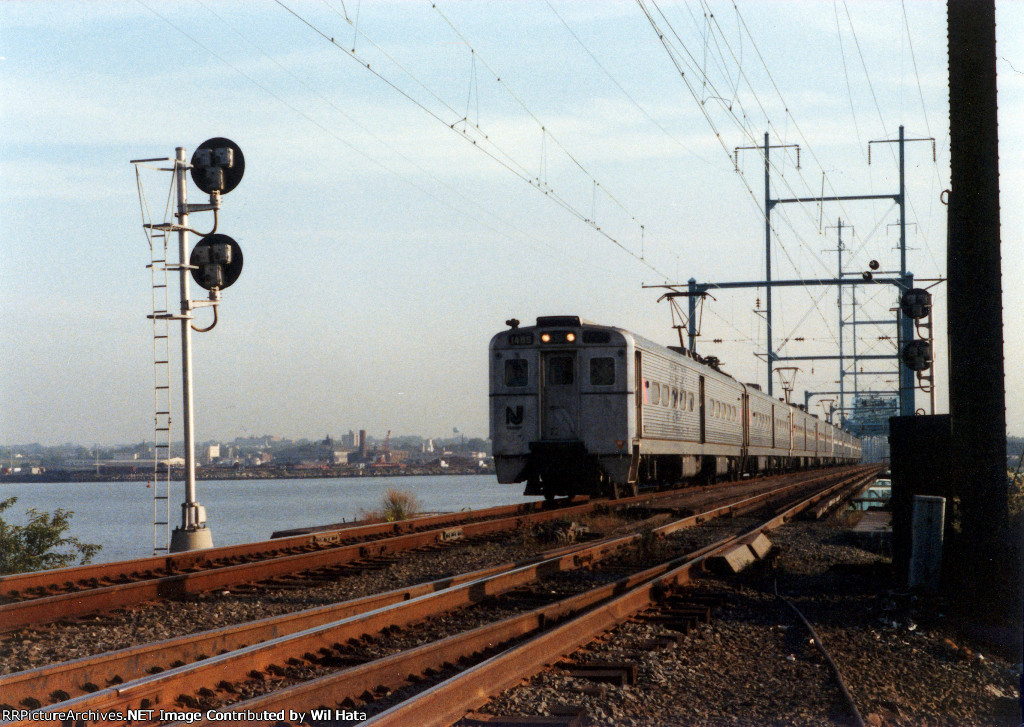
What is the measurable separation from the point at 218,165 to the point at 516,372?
23.4 ft

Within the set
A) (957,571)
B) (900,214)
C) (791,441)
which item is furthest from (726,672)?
(900,214)

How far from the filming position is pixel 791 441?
147 feet

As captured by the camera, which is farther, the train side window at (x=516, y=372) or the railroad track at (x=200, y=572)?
the train side window at (x=516, y=372)

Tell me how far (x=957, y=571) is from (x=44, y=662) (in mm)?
7126

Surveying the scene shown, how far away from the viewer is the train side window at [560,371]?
58.1ft

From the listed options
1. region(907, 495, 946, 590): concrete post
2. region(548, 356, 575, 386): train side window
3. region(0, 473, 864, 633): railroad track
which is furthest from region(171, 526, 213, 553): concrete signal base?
region(548, 356, 575, 386): train side window

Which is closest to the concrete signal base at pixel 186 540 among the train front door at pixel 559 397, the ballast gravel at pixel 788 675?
the ballast gravel at pixel 788 675

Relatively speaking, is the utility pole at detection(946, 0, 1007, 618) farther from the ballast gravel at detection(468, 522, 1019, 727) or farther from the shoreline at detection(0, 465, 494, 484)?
the shoreline at detection(0, 465, 494, 484)

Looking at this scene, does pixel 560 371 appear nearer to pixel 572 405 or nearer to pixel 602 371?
pixel 572 405

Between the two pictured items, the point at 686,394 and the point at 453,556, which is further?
the point at 686,394

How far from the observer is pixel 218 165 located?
12148 mm

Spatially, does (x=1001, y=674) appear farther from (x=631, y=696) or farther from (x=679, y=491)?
(x=679, y=491)

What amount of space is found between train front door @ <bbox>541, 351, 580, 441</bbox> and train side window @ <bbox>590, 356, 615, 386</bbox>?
0.34 metres

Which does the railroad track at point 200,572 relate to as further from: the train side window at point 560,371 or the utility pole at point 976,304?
the utility pole at point 976,304
